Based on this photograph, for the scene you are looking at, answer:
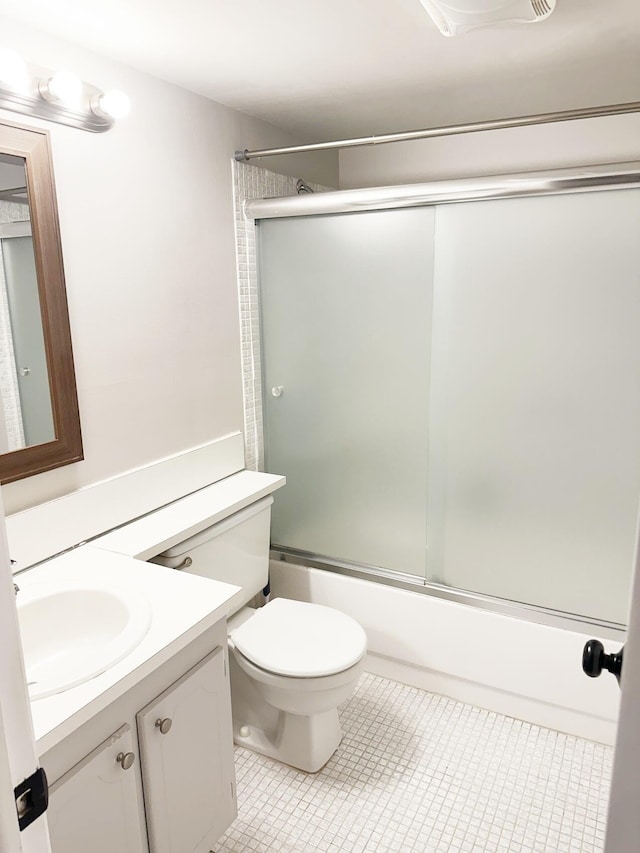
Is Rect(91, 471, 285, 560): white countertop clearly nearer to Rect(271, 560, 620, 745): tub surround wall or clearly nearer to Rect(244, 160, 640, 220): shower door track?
Rect(271, 560, 620, 745): tub surround wall

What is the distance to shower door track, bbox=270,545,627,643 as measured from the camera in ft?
6.51

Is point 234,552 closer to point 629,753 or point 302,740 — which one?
point 302,740

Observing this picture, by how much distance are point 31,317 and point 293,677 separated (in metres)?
1.19

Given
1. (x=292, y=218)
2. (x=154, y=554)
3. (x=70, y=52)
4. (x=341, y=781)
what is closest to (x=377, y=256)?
(x=292, y=218)

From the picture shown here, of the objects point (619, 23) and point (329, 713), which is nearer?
point (619, 23)

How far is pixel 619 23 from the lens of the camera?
146cm

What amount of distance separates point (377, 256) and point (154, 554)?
1.23 metres

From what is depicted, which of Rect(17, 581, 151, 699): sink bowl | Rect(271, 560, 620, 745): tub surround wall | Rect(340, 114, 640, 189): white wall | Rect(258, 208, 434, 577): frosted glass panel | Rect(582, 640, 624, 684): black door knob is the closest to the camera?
Rect(582, 640, 624, 684): black door knob

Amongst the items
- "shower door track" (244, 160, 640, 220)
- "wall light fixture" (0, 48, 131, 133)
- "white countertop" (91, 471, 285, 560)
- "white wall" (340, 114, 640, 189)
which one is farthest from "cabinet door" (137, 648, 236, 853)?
"white wall" (340, 114, 640, 189)

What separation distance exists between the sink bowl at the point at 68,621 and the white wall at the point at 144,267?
0.27 meters

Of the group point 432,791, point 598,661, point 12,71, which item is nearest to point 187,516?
point 432,791

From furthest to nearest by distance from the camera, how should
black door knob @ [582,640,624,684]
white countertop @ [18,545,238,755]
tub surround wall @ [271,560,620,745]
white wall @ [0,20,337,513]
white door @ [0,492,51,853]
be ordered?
tub surround wall @ [271,560,620,745] < white wall @ [0,20,337,513] < white countertop @ [18,545,238,755] < black door knob @ [582,640,624,684] < white door @ [0,492,51,853]

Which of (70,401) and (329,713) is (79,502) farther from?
(329,713)

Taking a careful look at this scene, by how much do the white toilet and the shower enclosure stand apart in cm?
40
